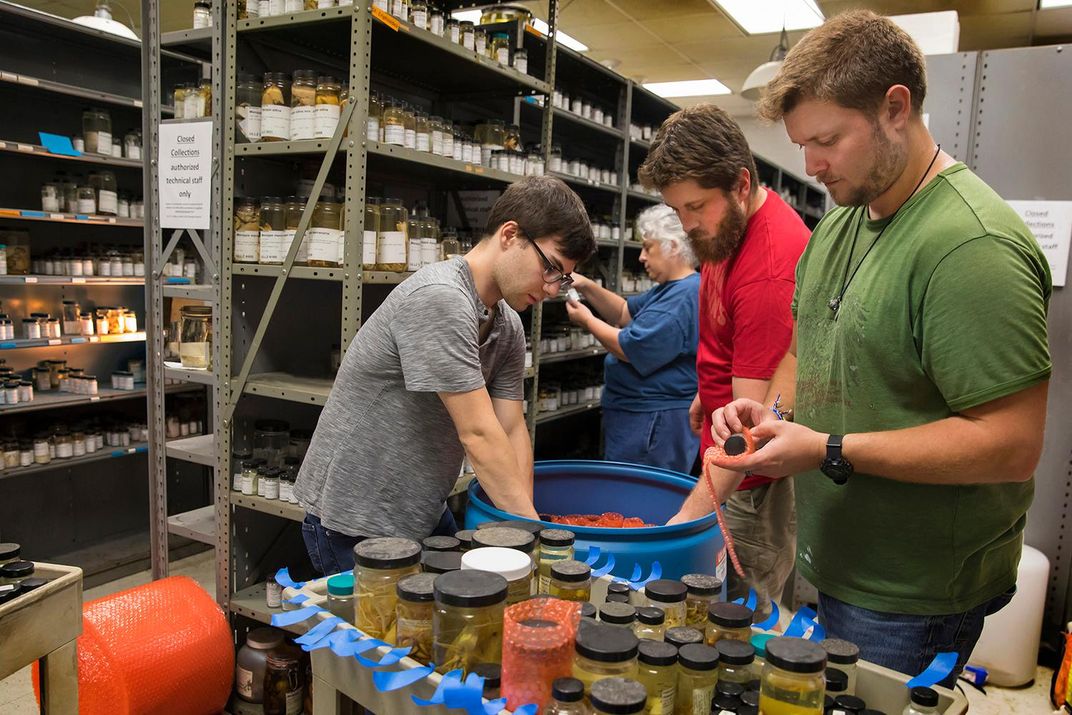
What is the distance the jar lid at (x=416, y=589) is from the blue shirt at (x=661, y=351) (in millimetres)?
2373

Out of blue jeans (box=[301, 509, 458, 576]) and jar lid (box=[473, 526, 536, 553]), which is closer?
jar lid (box=[473, 526, 536, 553])

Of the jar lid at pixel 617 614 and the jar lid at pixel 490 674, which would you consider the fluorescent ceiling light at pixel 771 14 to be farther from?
the jar lid at pixel 490 674

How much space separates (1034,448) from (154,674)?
241 centimetres

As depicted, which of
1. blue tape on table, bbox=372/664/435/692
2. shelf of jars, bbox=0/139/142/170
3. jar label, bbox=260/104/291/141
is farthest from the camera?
shelf of jars, bbox=0/139/142/170

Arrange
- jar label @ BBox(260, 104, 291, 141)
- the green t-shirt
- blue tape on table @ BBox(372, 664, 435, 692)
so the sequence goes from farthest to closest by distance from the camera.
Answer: jar label @ BBox(260, 104, 291, 141), the green t-shirt, blue tape on table @ BBox(372, 664, 435, 692)

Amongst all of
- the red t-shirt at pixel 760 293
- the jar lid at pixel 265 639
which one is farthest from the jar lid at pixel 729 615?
the jar lid at pixel 265 639

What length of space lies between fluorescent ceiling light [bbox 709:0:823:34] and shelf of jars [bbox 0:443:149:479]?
539cm

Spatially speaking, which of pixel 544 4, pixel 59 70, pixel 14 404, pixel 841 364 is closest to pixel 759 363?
pixel 841 364

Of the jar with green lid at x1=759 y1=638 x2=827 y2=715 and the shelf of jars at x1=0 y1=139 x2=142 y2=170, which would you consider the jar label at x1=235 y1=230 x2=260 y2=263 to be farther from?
the shelf of jars at x1=0 y1=139 x2=142 y2=170

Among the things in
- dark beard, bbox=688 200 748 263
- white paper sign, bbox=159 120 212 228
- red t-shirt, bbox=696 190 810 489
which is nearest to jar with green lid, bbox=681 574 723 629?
red t-shirt, bbox=696 190 810 489

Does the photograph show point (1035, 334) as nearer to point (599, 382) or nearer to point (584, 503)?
point (584, 503)

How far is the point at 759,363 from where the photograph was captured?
6.08 feet

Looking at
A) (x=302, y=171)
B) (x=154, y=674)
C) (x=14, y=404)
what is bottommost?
(x=154, y=674)

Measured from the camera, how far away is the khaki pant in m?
2.00
